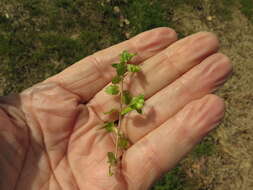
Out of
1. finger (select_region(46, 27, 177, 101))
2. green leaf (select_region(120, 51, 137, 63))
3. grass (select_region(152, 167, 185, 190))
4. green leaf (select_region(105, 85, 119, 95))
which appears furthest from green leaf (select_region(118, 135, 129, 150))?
grass (select_region(152, 167, 185, 190))

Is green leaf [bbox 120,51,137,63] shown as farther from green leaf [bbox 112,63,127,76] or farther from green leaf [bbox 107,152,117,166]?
green leaf [bbox 107,152,117,166]

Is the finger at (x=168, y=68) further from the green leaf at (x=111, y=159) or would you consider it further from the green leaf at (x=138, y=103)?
the green leaf at (x=111, y=159)

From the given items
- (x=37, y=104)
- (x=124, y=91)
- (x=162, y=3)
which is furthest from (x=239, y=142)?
(x=37, y=104)

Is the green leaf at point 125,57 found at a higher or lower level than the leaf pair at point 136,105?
higher

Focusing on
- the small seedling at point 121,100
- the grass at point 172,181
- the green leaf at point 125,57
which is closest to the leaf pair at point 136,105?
the small seedling at point 121,100

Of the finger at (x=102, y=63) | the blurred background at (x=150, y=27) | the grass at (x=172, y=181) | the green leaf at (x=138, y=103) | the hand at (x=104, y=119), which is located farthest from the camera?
the blurred background at (x=150, y=27)

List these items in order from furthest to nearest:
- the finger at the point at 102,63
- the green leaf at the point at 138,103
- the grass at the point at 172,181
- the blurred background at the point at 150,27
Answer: the blurred background at the point at 150,27
the grass at the point at 172,181
the finger at the point at 102,63
the green leaf at the point at 138,103

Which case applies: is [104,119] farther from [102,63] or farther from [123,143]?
[102,63]

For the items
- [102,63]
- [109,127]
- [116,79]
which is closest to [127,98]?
[116,79]
